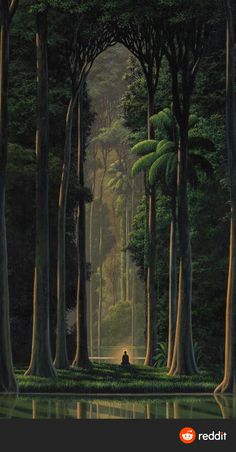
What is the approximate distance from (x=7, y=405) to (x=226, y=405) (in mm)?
5090

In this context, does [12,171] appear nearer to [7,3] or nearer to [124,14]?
[124,14]

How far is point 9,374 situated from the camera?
105 feet

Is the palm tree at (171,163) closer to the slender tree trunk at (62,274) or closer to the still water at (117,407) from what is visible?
the slender tree trunk at (62,274)

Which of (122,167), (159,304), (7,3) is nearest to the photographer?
(7,3)

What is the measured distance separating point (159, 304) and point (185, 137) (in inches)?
616

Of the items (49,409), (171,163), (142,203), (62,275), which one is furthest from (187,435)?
(142,203)

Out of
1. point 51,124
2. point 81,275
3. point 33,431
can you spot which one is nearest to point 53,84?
point 51,124

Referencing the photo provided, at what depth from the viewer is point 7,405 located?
25906mm

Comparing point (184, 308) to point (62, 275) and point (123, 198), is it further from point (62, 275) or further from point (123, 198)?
point (123, 198)

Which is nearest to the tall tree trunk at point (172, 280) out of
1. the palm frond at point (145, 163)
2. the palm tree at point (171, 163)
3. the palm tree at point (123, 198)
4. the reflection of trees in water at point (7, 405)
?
the palm tree at point (171, 163)

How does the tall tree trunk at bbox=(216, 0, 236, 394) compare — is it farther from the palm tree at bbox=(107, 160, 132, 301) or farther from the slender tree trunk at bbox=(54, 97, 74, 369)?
the palm tree at bbox=(107, 160, 132, 301)

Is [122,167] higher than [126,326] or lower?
higher

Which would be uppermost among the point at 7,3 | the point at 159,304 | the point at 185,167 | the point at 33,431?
the point at 7,3

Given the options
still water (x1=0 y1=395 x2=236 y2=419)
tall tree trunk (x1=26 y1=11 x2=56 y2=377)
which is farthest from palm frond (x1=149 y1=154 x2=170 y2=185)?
still water (x1=0 y1=395 x2=236 y2=419)
